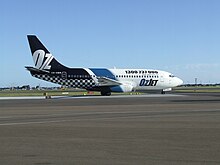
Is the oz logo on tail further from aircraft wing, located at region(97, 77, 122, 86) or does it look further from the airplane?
aircraft wing, located at region(97, 77, 122, 86)

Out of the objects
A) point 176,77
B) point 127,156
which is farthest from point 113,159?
point 176,77

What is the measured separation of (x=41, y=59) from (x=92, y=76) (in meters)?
8.09

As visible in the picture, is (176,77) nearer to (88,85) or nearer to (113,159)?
(88,85)

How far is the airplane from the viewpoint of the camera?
62688 mm

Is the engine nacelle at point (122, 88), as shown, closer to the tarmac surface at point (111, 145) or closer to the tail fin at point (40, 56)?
the tail fin at point (40, 56)

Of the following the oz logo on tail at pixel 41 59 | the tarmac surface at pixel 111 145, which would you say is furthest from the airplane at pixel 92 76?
the tarmac surface at pixel 111 145

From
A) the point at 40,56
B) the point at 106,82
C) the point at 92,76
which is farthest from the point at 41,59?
the point at 106,82

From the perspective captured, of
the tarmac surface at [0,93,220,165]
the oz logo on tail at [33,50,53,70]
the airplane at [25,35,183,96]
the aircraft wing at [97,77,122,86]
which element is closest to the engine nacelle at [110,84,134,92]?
the airplane at [25,35,183,96]

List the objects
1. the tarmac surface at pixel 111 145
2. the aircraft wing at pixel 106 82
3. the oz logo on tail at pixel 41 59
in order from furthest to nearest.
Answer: the aircraft wing at pixel 106 82 → the oz logo on tail at pixel 41 59 → the tarmac surface at pixel 111 145

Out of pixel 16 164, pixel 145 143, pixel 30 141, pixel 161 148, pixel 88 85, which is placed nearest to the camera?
pixel 16 164

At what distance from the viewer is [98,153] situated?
10.7 meters

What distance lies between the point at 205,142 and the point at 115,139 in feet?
9.17

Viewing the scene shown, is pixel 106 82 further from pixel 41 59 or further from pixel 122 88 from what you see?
pixel 41 59

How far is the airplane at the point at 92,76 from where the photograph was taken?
6269cm
